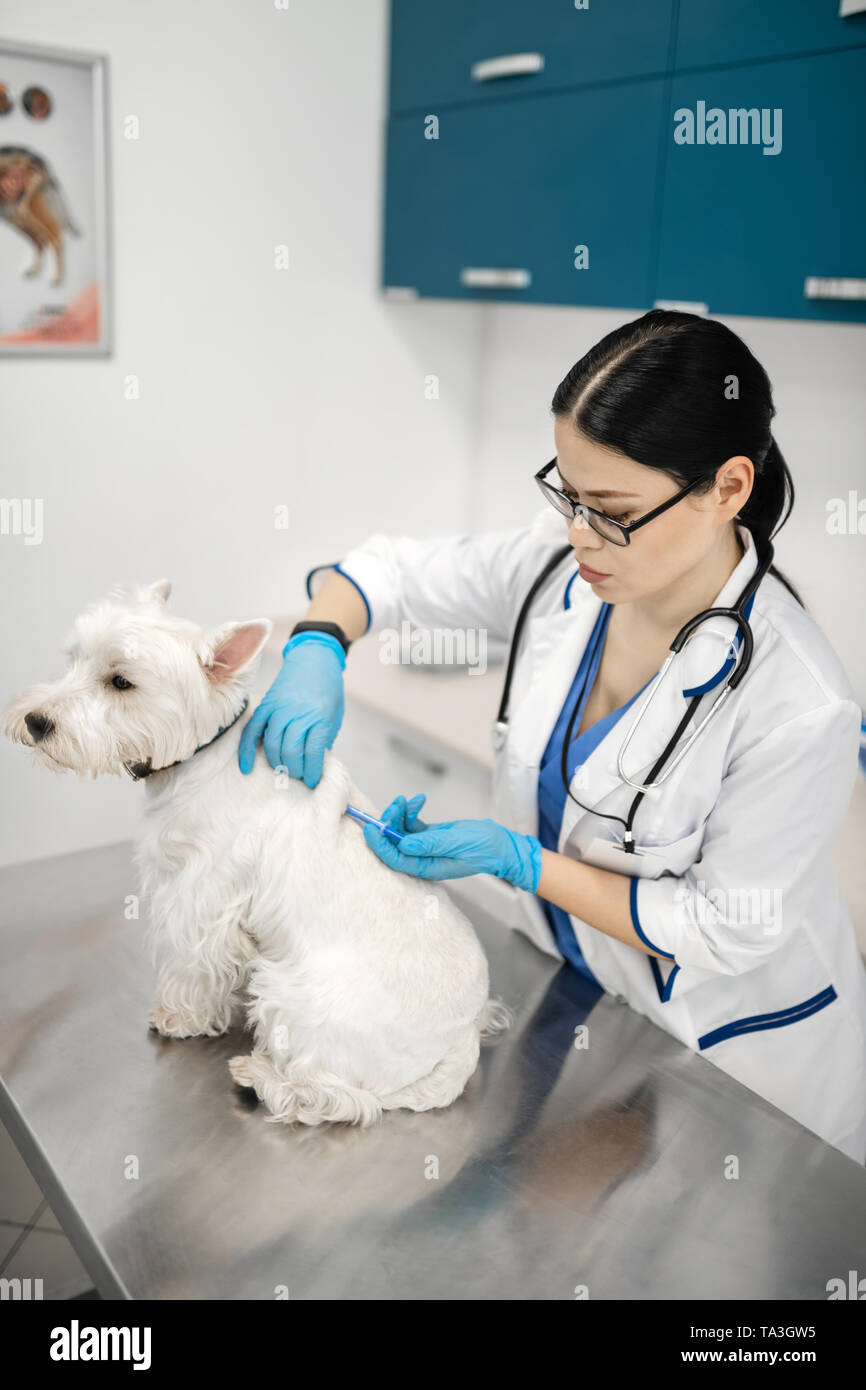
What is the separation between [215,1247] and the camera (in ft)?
3.09

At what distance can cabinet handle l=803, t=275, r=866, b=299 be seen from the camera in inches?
64.7

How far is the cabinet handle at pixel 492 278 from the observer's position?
7.53 feet

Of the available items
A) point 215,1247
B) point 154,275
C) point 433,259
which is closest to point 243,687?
point 215,1247

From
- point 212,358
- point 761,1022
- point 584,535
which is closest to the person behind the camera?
point 584,535

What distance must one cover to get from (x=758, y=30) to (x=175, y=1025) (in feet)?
6.04

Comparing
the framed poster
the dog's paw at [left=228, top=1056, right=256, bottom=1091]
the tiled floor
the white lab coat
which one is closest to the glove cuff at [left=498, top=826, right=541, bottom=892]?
the white lab coat

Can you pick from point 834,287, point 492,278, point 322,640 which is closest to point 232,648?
point 322,640

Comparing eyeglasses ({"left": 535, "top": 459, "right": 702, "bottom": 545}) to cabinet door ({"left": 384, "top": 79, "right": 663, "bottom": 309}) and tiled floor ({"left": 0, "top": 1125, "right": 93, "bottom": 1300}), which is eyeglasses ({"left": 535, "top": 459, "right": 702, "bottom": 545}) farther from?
tiled floor ({"left": 0, "top": 1125, "right": 93, "bottom": 1300})

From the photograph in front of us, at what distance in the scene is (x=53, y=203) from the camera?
2.14 metres

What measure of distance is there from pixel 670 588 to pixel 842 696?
0.25 metres

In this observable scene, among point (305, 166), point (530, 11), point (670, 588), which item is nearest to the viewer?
point (670, 588)

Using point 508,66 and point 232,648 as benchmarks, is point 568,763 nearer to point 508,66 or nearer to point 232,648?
point 232,648

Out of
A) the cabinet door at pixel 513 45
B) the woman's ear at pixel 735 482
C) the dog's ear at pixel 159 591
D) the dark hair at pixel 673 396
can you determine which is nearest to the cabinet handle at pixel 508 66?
the cabinet door at pixel 513 45
